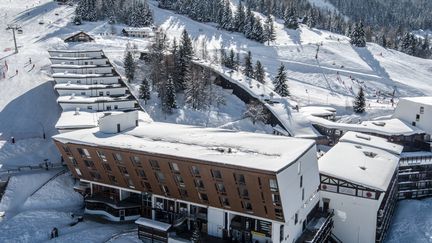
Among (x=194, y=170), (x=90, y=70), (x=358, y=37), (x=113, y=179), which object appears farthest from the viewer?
(x=358, y=37)

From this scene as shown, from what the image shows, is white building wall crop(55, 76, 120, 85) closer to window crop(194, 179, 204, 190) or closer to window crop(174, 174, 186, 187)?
window crop(174, 174, 186, 187)

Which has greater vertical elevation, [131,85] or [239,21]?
[239,21]

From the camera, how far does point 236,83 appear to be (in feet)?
275

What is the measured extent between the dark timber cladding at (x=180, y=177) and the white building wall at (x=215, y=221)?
983 mm

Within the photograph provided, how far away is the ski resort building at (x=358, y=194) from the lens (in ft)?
151

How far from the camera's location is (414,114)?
67875 millimetres

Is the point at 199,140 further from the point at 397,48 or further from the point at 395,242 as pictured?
the point at 397,48

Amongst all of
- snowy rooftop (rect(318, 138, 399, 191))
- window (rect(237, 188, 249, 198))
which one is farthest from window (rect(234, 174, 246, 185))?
snowy rooftop (rect(318, 138, 399, 191))

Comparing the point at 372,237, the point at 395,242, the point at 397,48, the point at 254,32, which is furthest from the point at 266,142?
the point at 397,48

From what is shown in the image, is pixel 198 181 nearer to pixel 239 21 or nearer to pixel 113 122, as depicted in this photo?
pixel 113 122

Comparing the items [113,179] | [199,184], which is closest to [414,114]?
[199,184]

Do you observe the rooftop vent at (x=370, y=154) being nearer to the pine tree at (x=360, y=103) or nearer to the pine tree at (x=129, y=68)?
the pine tree at (x=360, y=103)

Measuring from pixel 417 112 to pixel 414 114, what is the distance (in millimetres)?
670

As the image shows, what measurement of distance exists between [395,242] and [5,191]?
44.2m
